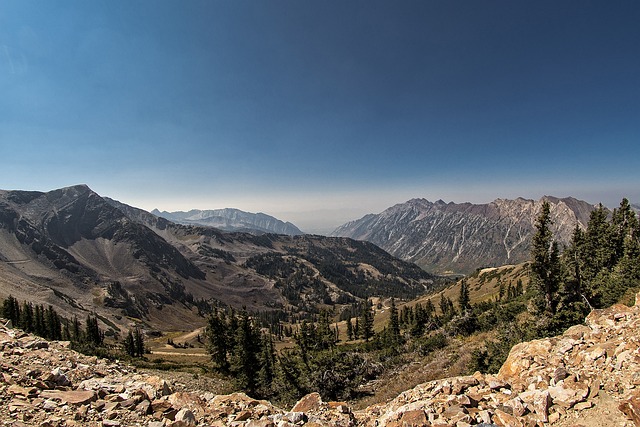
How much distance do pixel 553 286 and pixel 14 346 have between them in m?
46.0

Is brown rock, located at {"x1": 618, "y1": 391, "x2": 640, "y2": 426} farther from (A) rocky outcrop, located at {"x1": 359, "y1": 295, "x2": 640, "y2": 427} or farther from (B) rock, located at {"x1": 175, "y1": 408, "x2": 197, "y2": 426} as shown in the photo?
(B) rock, located at {"x1": 175, "y1": 408, "x2": 197, "y2": 426}

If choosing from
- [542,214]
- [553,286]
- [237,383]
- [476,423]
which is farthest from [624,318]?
[237,383]

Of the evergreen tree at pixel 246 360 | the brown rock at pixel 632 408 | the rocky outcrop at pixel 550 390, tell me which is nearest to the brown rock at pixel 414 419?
the rocky outcrop at pixel 550 390

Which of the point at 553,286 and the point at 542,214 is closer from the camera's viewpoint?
the point at 553,286

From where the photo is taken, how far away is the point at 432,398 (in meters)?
11.9

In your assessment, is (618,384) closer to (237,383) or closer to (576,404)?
(576,404)

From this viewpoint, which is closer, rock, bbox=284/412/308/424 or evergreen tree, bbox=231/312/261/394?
rock, bbox=284/412/308/424

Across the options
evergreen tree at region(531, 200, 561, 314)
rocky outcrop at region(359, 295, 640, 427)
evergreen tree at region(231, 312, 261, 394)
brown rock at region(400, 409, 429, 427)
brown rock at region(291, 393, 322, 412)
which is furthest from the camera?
evergreen tree at region(231, 312, 261, 394)

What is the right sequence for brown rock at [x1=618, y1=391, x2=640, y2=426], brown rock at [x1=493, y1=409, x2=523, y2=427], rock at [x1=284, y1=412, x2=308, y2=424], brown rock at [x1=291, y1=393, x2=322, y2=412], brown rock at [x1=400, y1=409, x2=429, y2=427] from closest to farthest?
1. brown rock at [x1=618, y1=391, x2=640, y2=426]
2. brown rock at [x1=493, y1=409, x2=523, y2=427]
3. brown rock at [x1=400, y1=409, x2=429, y2=427]
4. rock at [x1=284, y1=412, x2=308, y2=424]
5. brown rock at [x1=291, y1=393, x2=322, y2=412]

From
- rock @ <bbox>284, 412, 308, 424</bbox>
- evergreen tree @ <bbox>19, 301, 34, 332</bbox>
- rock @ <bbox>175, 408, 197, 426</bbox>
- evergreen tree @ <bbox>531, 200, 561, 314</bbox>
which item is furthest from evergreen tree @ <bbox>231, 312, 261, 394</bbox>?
evergreen tree @ <bbox>19, 301, 34, 332</bbox>

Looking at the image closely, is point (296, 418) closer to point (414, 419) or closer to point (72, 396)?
point (414, 419)

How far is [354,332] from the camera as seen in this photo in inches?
5276

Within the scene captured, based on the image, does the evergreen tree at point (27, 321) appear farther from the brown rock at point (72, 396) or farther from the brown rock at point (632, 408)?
the brown rock at point (632, 408)

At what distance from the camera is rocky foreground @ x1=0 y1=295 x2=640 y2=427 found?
963 centimetres
